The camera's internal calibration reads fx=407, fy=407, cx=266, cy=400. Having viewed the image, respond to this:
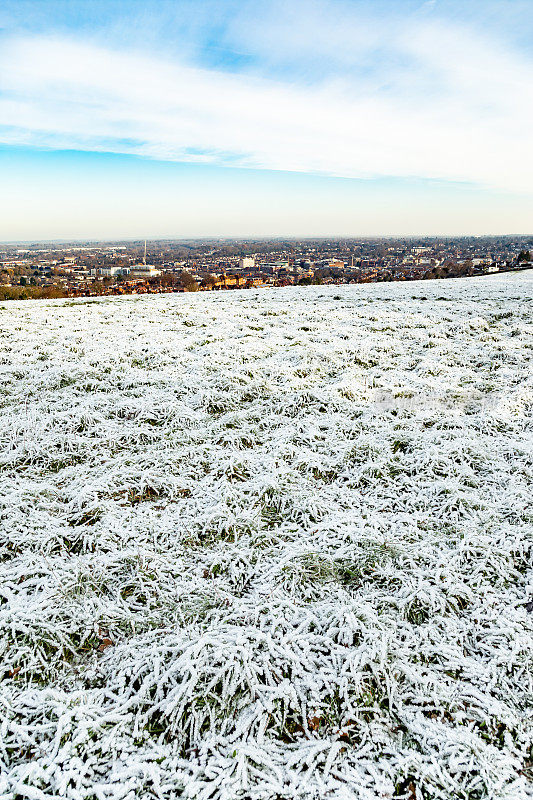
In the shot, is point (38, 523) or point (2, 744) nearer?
point (2, 744)

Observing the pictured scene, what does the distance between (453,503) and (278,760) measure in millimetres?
2904

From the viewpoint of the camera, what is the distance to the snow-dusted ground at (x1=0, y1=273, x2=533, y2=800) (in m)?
2.21

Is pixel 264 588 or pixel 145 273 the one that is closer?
pixel 264 588

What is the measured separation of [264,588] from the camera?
3279 millimetres

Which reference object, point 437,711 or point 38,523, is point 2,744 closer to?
point 38,523

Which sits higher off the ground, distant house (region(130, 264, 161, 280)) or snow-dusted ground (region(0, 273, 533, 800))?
distant house (region(130, 264, 161, 280))

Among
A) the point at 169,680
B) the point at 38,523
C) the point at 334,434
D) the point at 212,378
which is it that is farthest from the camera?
the point at 212,378

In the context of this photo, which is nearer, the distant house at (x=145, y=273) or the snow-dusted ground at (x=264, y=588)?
the snow-dusted ground at (x=264, y=588)

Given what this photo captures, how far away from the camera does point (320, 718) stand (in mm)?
2416

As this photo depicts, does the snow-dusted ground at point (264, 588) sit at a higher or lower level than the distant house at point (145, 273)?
lower

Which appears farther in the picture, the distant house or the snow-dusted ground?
the distant house

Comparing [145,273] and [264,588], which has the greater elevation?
[145,273]

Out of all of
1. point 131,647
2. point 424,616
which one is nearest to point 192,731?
point 131,647

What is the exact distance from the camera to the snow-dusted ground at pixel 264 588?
2.21 meters
